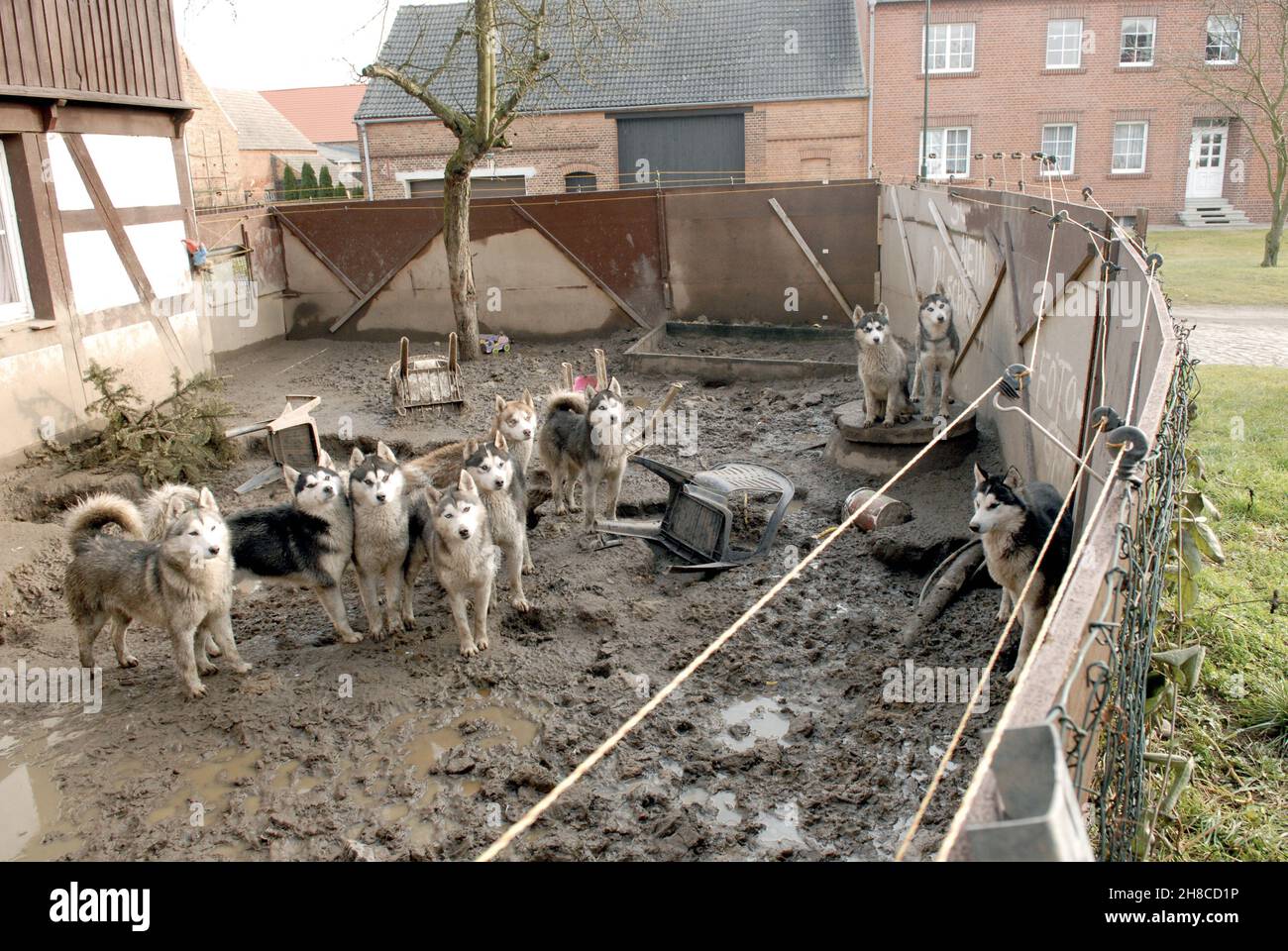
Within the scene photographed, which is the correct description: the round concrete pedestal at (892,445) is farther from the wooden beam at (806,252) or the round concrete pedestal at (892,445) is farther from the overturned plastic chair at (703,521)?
the wooden beam at (806,252)

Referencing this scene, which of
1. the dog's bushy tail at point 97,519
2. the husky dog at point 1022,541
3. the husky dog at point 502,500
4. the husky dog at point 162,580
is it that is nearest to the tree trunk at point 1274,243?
the husky dog at point 1022,541

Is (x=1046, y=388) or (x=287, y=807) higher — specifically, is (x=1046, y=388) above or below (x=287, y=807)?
above

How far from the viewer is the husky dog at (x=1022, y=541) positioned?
4.79m

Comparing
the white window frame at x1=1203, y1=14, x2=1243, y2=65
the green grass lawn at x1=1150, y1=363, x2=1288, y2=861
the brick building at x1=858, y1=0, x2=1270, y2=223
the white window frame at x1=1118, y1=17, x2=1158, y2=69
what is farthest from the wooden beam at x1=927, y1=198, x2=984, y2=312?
the white window frame at x1=1118, y1=17, x2=1158, y2=69

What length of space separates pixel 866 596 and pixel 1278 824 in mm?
2801

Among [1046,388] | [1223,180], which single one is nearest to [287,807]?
[1046,388]

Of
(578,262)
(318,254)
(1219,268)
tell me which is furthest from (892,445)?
(1219,268)

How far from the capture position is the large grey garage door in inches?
1048

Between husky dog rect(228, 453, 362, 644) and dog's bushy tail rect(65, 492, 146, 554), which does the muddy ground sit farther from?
dog's bushy tail rect(65, 492, 146, 554)

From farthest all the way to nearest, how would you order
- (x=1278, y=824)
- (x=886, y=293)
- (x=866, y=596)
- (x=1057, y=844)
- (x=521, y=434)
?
(x=886, y=293) → (x=521, y=434) → (x=866, y=596) → (x=1278, y=824) → (x=1057, y=844)

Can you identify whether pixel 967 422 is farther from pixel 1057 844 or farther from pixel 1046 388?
pixel 1057 844

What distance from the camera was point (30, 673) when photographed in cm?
618

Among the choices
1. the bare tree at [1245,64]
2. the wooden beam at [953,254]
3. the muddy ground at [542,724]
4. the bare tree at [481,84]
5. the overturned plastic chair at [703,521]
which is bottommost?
the muddy ground at [542,724]

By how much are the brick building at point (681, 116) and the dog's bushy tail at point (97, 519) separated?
21594 mm
